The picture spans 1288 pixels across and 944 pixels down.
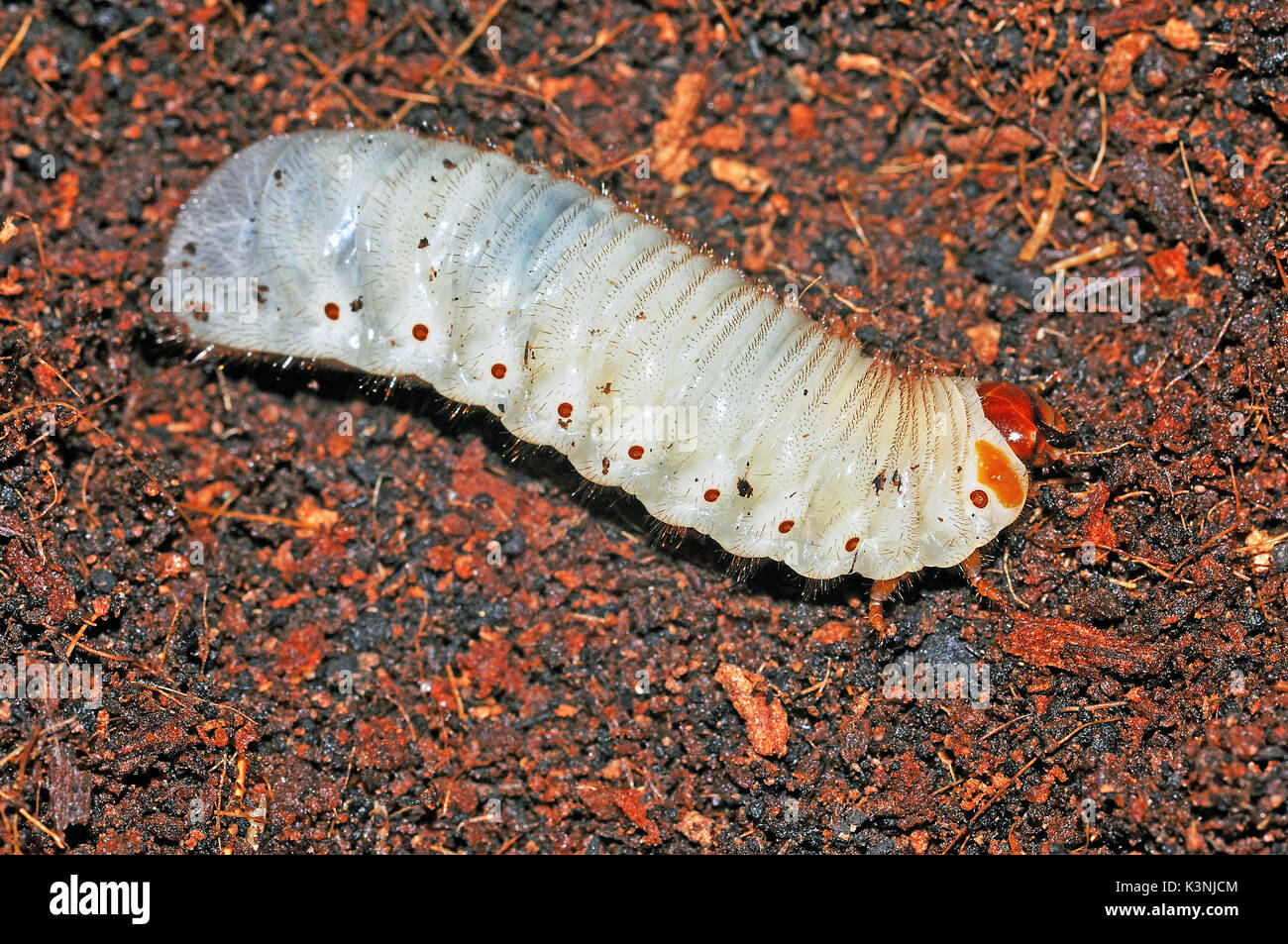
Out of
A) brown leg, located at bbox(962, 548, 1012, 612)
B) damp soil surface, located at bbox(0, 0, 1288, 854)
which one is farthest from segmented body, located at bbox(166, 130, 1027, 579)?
damp soil surface, located at bbox(0, 0, 1288, 854)

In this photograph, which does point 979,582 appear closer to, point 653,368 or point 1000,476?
point 1000,476

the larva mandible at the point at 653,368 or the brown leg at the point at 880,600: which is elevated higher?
the larva mandible at the point at 653,368

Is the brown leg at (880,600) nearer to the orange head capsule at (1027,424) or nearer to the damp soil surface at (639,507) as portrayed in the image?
the damp soil surface at (639,507)

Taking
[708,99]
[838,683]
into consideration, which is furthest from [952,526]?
[708,99]

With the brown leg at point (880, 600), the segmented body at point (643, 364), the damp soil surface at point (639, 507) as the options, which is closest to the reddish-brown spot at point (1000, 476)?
the segmented body at point (643, 364)

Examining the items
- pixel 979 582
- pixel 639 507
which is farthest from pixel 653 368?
pixel 979 582
